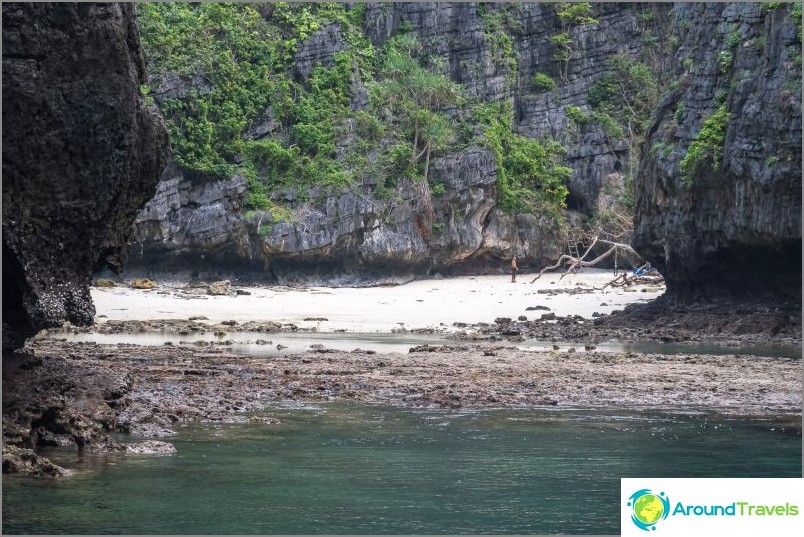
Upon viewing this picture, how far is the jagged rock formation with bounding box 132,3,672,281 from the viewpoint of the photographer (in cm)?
3881

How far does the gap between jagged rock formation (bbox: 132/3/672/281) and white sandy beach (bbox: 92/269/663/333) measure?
106 inches

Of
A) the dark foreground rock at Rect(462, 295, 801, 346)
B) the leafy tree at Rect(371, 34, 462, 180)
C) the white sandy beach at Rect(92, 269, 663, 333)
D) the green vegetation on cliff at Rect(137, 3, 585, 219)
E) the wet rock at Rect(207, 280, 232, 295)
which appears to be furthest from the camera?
the leafy tree at Rect(371, 34, 462, 180)

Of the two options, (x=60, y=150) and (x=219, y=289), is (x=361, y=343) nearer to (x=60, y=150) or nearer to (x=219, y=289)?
(x=219, y=289)

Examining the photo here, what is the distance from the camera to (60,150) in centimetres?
1027

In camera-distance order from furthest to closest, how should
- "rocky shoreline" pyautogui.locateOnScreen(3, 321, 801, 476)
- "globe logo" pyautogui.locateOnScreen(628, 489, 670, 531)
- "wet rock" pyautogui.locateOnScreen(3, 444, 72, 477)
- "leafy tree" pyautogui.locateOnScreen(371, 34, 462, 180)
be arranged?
"leafy tree" pyautogui.locateOnScreen(371, 34, 462, 180) → "rocky shoreline" pyautogui.locateOnScreen(3, 321, 801, 476) → "wet rock" pyautogui.locateOnScreen(3, 444, 72, 477) → "globe logo" pyautogui.locateOnScreen(628, 489, 670, 531)

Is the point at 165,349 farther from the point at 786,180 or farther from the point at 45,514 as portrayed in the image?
the point at 786,180

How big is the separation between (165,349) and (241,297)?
1297cm

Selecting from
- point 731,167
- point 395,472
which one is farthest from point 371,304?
point 395,472

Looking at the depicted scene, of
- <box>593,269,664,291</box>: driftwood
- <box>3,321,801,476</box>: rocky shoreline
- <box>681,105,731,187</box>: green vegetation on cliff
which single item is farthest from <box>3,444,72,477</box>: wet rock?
<box>593,269,664,291</box>: driftwood

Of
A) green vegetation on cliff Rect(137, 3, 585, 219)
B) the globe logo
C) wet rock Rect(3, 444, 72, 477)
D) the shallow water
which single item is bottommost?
the shallow water

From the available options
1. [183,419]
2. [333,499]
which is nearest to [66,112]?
[183,419]

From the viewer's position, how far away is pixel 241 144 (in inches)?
1599

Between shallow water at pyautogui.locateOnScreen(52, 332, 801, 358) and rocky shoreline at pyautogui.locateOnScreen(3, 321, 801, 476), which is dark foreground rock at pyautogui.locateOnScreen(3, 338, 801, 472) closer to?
rocky shoreline at pyautogui.locateOnScreen(3, 321, 801, 476)

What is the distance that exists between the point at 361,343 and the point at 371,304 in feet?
32.1
